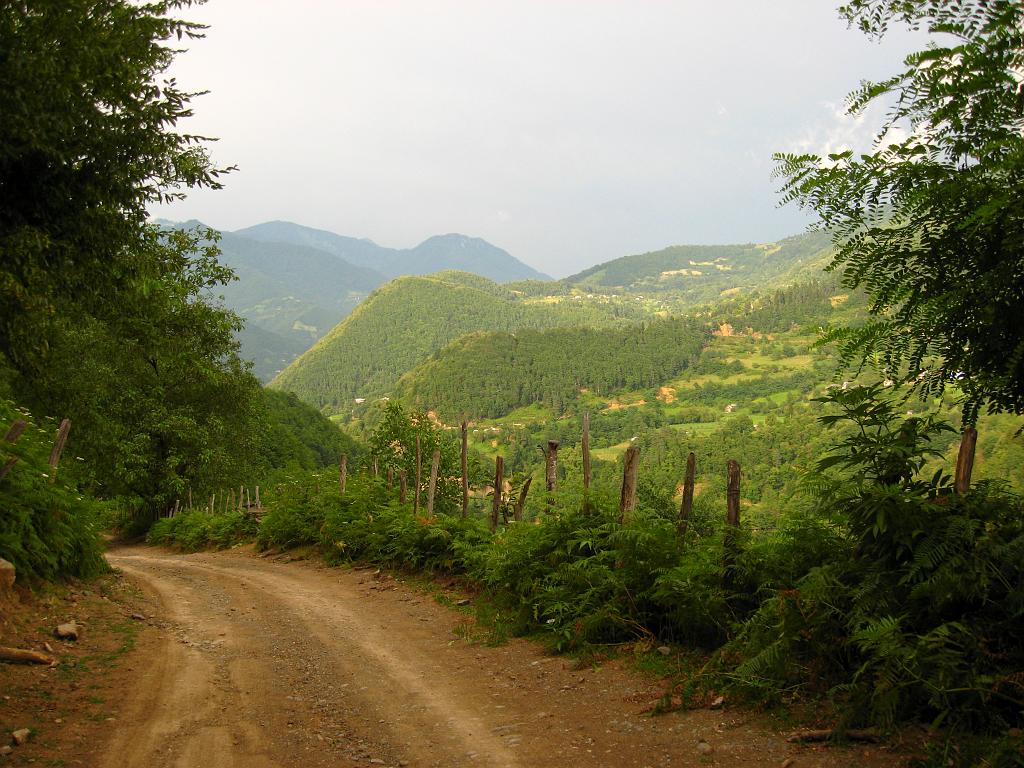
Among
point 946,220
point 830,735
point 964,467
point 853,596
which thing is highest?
point 946,220

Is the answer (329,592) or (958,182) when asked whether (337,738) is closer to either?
(958,182)

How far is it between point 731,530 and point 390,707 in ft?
12.6

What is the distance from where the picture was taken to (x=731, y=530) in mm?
7125

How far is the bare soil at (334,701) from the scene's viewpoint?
5.14m

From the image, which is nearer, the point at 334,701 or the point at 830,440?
the point at 830,440

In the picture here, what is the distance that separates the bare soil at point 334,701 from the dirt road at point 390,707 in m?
0.02

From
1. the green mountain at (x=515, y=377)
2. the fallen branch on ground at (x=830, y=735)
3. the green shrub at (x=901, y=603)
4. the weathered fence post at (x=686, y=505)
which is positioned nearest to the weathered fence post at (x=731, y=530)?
the weathered fence post at (x=686, y=505)

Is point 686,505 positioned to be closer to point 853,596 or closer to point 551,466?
point 853,596

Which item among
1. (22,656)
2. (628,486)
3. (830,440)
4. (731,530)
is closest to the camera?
(830,440)

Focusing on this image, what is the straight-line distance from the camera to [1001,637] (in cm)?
430

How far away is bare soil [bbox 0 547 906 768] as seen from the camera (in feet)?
16.9

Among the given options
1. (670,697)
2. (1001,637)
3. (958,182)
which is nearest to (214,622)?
(670,697)

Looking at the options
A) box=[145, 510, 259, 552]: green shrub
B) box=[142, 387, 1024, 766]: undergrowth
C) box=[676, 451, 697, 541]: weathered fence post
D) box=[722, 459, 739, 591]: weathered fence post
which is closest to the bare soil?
box=[142, 387, 1024, 766]: undergrowth

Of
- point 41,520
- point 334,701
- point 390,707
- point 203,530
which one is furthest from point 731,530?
point 203,530
